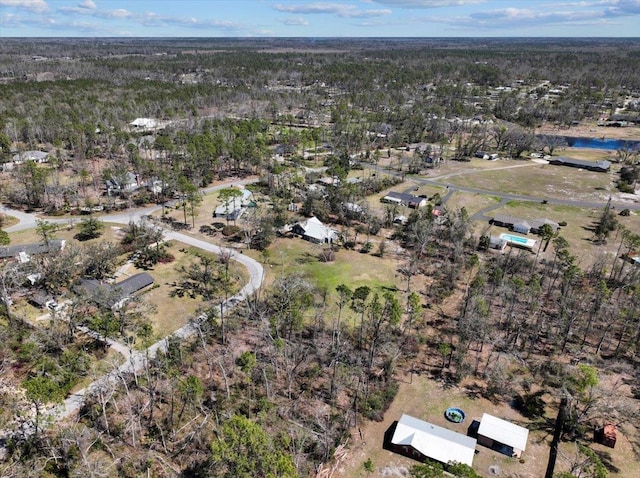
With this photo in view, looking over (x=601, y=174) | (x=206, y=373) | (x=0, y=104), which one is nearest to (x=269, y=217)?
(x=206, y=373)

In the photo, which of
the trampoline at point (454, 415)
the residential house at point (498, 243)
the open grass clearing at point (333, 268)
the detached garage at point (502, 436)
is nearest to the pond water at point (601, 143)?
the residential house at point (498, 243)

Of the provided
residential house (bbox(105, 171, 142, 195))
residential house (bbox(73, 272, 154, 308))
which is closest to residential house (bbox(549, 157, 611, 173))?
residential house (bbox(105, 171, 142, 195))

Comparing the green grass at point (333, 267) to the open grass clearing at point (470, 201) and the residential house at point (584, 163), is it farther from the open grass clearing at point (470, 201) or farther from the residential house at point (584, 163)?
the residential house at point (584, 163)

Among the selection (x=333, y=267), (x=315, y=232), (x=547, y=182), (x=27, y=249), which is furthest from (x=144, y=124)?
(x=547, y=182)

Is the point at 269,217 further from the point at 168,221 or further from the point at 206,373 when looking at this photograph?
the point at 206,373

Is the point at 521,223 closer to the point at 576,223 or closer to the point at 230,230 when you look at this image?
the point at 576,223

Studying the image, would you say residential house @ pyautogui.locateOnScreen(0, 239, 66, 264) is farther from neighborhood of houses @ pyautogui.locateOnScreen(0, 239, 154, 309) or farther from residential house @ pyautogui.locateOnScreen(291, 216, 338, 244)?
residential house @ pyautogui.locateOnScreen(291, 216, 338, 244)
